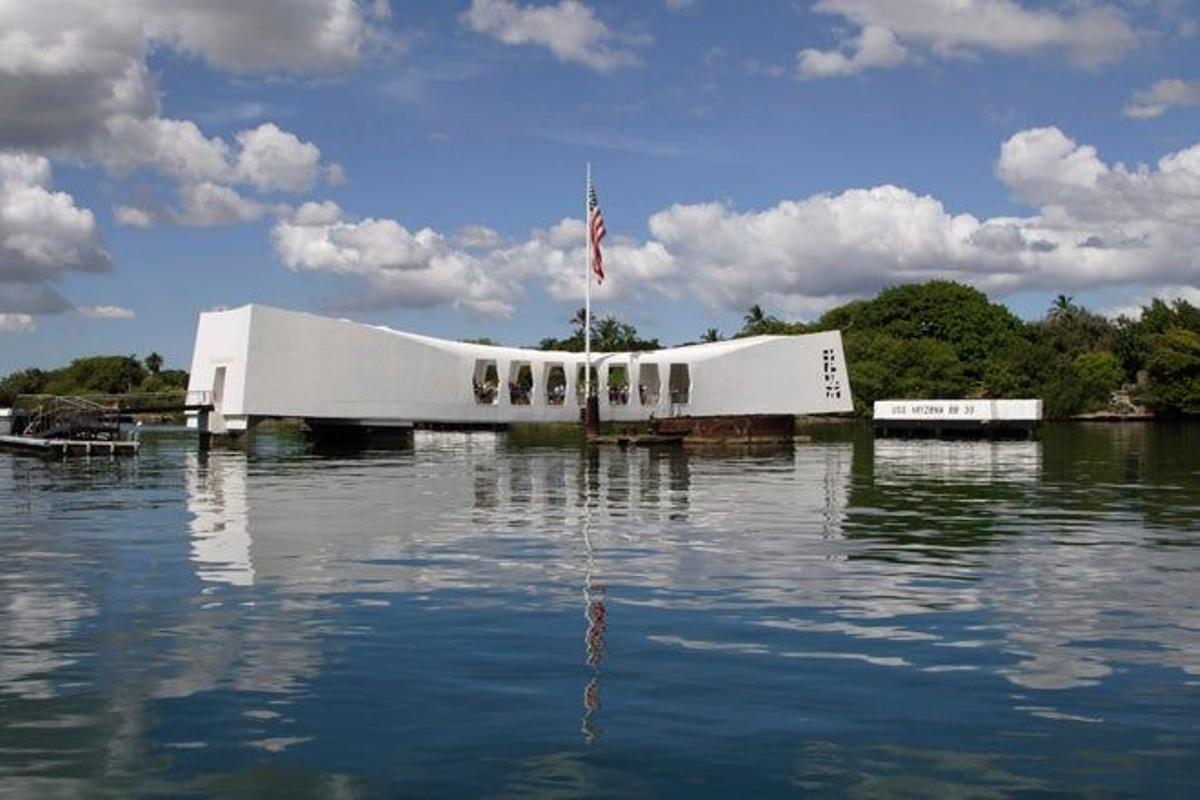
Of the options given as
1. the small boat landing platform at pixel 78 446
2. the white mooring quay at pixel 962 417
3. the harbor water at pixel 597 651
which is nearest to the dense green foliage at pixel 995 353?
the white mooring quay at pixel 962 417

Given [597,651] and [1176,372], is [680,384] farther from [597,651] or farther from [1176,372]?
[597,651]

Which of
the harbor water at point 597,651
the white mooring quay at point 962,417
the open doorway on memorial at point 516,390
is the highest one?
the open doorway on memorial at point 516,390

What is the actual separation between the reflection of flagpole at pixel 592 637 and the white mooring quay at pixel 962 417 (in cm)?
5165

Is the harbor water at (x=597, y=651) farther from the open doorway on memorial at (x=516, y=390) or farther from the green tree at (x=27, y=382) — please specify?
the green tree at (x=27, y=382)

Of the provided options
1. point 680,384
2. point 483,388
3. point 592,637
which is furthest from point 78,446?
point 592,637

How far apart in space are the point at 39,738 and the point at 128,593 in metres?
6.11

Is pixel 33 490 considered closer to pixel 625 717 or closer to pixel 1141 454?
pixel 625 717

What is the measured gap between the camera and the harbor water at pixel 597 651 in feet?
25.0

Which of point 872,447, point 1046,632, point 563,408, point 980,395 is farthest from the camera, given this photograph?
point 980,395

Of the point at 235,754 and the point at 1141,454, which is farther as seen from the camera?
the point at 1141,454

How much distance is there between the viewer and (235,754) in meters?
7.80

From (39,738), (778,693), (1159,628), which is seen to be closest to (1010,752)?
(778,693)

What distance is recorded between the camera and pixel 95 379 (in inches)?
4953

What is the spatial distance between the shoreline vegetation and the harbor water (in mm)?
83392
